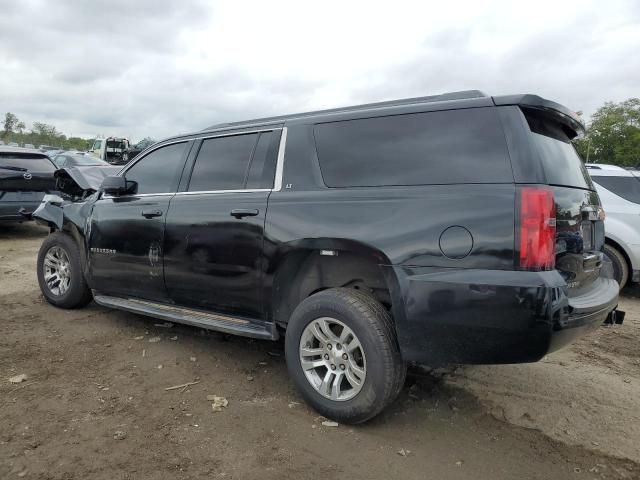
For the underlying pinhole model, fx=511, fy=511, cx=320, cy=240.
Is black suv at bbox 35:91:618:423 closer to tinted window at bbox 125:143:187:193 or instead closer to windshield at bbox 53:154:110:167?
tinted window at bbox 125:143:187:193

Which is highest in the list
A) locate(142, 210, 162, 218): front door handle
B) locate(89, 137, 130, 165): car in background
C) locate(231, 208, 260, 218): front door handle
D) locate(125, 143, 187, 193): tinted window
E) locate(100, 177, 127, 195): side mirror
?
locate(89, 137, 130, 165): car in background

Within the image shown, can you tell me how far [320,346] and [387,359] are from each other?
50cm

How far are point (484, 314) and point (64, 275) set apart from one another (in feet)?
14.4

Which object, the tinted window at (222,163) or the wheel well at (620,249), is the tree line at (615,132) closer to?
the wheel well at (620,249)

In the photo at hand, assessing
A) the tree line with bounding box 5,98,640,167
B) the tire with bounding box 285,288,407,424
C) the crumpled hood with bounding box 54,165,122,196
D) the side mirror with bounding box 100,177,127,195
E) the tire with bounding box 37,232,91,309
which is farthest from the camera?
the tree line with bounding box 5,98,640,167

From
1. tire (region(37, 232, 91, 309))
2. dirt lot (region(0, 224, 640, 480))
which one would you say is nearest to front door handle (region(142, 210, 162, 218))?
dirt lot (region(0, 224, 640, 480))

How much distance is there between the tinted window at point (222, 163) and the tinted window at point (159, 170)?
Answer: 257 mm

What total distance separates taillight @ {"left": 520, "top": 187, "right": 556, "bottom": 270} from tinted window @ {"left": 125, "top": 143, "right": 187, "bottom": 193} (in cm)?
280

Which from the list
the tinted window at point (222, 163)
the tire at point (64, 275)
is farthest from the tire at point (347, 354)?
the tire at point (64, 275)

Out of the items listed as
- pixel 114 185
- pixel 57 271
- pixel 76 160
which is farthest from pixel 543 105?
pixel 76 160

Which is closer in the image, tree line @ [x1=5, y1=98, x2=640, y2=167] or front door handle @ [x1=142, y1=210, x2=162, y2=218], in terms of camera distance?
front door handle @ [x1=142, y1=210, x2=162, y2=218]

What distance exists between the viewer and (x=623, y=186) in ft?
21.5

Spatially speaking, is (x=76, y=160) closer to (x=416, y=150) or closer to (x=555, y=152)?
(x=416, y=150)

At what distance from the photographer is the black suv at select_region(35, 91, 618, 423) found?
8.36 ft
